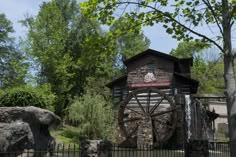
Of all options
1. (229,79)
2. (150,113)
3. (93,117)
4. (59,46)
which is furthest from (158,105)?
(229,79)

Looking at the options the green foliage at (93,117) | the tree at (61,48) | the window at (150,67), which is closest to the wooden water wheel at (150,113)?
the green foliage at (93,117)

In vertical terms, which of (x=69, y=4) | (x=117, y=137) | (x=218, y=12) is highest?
(x=69, y=4)

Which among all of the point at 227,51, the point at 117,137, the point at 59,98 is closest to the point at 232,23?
the point at 227,51

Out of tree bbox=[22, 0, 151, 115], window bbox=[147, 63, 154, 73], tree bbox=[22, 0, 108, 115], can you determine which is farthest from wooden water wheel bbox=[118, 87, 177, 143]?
tree bbox=[22, 0, 108, 115]

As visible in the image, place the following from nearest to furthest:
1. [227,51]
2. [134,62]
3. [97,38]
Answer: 1. [227,51]
2. [97,38]
3. [134,62]

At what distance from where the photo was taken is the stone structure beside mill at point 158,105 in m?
21.5

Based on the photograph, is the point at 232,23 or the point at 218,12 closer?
the point at 232,23

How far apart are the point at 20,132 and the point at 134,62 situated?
698 inches

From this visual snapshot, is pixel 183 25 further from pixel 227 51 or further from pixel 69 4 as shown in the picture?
pixel 69 4

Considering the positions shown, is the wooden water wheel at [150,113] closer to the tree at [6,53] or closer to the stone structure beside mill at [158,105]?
the stone structure beside mill at [158,105]

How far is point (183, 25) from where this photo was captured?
329 inches

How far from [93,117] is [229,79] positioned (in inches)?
665

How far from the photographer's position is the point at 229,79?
7.76 metres

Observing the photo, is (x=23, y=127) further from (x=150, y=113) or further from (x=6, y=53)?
(x=6, y=53)
